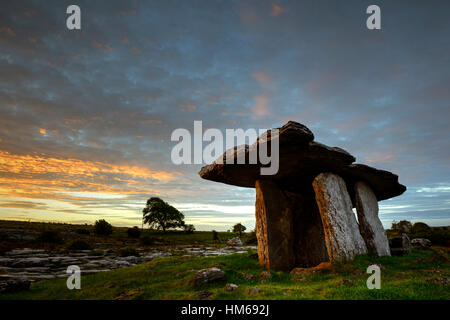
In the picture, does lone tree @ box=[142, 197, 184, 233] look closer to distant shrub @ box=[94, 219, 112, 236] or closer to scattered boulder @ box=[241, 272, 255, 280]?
distant shrub @ box=[94, 219, 112, 236]

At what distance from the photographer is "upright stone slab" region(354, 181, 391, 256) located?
12.0 meters

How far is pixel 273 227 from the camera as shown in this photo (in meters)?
12.5

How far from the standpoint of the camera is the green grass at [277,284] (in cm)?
640

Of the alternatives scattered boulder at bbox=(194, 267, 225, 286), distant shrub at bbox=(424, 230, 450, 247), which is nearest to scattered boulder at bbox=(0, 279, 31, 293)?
scattered boulder at bbox=(194, 267, 225, 286)

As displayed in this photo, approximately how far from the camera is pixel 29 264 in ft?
52.7

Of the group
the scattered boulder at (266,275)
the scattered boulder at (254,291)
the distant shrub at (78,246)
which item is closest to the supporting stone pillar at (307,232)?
the scattered boulder at (266,275)

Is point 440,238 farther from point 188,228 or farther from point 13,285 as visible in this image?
point 188,228

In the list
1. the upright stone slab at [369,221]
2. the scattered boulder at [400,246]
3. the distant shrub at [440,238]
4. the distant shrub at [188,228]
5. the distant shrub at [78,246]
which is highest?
the upright stone slab at [369,221]

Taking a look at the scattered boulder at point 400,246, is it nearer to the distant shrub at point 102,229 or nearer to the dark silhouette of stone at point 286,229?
the dark silhouette of stone at point 286,229

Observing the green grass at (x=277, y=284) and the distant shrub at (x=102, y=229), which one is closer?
the green grass at (x=277, y=284)

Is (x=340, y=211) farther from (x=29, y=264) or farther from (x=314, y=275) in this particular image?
(x=29, y=264)

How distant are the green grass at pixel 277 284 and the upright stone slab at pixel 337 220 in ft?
1.95
